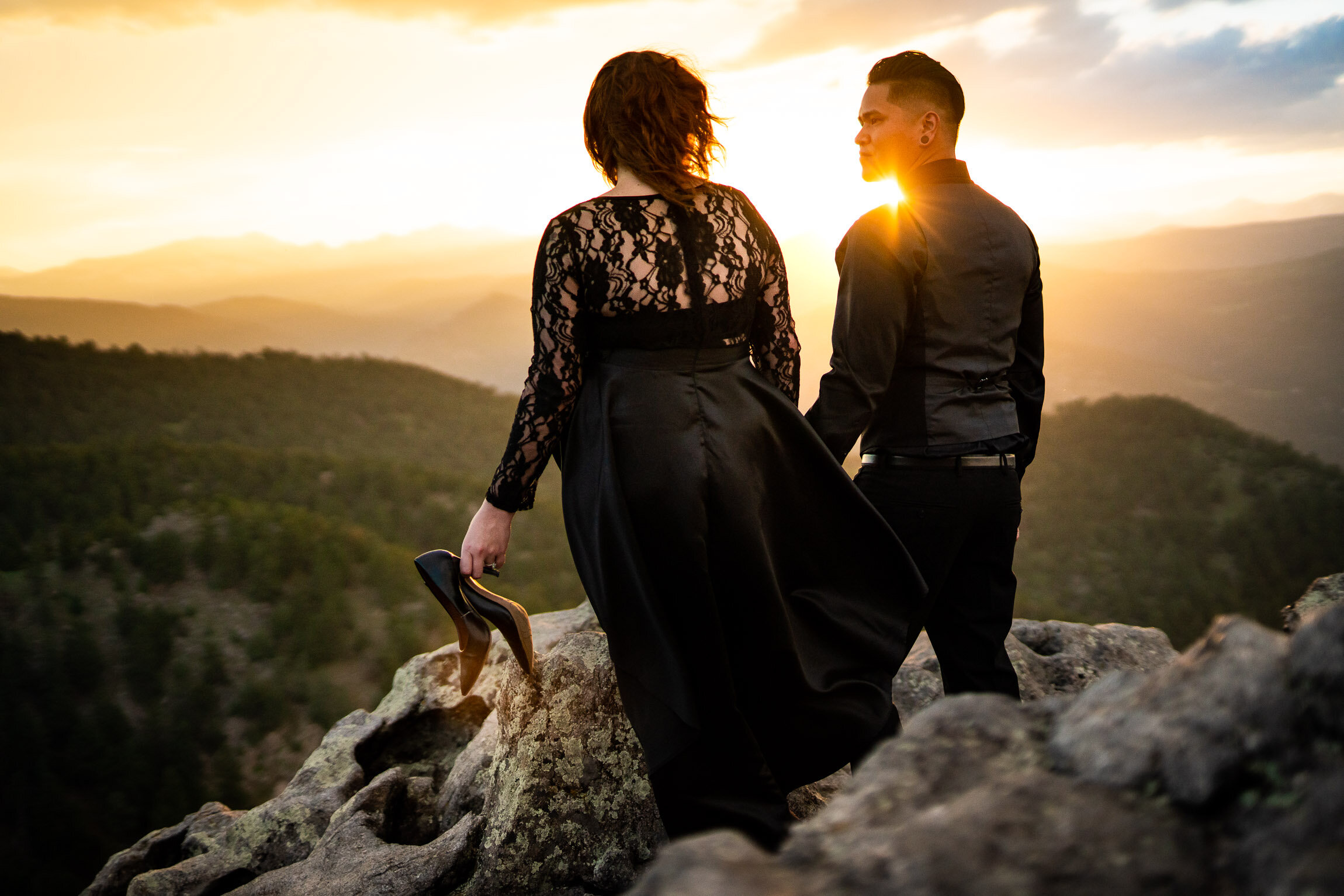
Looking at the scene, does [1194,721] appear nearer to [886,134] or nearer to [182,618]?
[886,134]

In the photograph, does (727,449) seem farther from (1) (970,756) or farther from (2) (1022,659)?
(2) (1022,659)

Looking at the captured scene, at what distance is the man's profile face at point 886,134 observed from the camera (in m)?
2.52

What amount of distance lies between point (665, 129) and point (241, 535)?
9.32 meters

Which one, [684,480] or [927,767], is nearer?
[927,767]

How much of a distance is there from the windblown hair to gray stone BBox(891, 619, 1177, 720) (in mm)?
2597

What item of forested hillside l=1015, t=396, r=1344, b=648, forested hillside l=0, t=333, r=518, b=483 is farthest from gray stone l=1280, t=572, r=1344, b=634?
forested hillside l=0, t=333, r=518, b=483

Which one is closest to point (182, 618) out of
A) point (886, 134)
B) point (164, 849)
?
point (164, 849)

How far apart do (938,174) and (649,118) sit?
100cm

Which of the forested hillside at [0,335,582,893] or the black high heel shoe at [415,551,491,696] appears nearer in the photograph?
the black high heel shoe at [415,551,491,696]

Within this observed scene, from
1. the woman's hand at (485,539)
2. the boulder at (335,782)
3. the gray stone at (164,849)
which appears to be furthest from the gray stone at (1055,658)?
the gray stone at (164,849)

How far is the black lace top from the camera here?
84.2 inches

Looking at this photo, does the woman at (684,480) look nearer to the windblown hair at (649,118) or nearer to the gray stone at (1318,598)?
the windblown hair at (649,118)

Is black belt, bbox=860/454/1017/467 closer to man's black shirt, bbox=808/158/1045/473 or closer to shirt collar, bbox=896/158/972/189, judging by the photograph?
man's black shirt, bbox=808/158/1045/473

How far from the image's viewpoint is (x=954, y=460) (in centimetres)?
250
